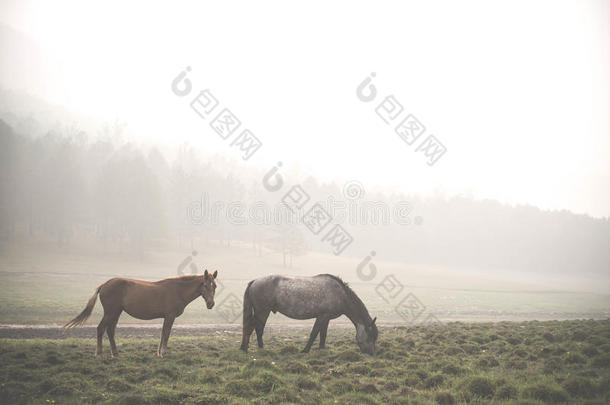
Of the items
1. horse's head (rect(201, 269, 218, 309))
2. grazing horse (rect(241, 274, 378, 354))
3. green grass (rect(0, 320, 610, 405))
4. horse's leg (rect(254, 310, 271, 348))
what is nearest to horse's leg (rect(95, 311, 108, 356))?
green grass (rect(0, 320, 610, 405))

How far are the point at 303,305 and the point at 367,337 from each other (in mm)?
2826

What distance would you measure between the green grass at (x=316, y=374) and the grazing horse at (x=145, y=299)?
1.05m

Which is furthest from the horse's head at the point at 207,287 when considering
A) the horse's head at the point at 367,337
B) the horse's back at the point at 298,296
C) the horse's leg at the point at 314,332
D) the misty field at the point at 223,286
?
the misty field at the point at 223,286

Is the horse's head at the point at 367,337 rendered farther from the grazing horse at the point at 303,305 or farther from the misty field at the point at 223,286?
the misty field at the point at 223,286

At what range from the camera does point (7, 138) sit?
55688mm

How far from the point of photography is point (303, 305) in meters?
14.2

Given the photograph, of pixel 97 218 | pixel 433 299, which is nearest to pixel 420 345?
pixel 433 299

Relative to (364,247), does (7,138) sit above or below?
above

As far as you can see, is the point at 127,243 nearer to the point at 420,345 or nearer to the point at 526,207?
the point at 420,345

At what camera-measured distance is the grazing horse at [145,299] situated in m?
12.1

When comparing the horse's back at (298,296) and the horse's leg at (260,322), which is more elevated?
the horse's back at (298,296)

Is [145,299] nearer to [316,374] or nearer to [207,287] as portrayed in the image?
[207,287]

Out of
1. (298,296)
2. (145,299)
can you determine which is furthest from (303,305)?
(145,299)

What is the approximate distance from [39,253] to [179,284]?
51.2 metres
